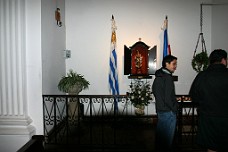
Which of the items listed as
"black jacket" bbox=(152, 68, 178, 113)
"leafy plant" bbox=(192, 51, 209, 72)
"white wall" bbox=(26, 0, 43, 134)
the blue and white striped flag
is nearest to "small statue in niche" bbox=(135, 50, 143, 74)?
the blue and white striped flag

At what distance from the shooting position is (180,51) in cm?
636

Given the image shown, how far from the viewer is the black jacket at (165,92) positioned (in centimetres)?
289

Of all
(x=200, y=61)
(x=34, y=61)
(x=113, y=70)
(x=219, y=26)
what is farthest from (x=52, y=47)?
(x=219, y=26)

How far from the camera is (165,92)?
2910 millimetres

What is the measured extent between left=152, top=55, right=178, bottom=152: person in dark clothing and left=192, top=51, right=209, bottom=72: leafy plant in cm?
320

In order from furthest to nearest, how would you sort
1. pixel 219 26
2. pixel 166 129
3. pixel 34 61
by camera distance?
pixel 219 26
pixel 34 61
pixel 166 129

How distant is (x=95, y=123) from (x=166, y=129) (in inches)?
Result: 128

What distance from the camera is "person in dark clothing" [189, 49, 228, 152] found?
224 centimetres

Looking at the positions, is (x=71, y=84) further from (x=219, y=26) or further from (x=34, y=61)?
(x=219, y=26)

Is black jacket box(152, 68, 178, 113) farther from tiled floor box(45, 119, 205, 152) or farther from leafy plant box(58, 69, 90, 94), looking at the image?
leafy plant box(58, 69, 90, 94)

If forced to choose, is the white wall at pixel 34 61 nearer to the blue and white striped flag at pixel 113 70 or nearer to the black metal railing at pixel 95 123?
the black metal railing at pixel 95 123

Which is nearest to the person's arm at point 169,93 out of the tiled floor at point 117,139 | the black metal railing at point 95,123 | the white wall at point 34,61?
the black metal railing at point 95,123

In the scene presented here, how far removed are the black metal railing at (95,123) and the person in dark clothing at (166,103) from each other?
0.42 metres

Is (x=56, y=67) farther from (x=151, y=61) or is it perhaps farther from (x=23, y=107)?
(x=151, y=61)
